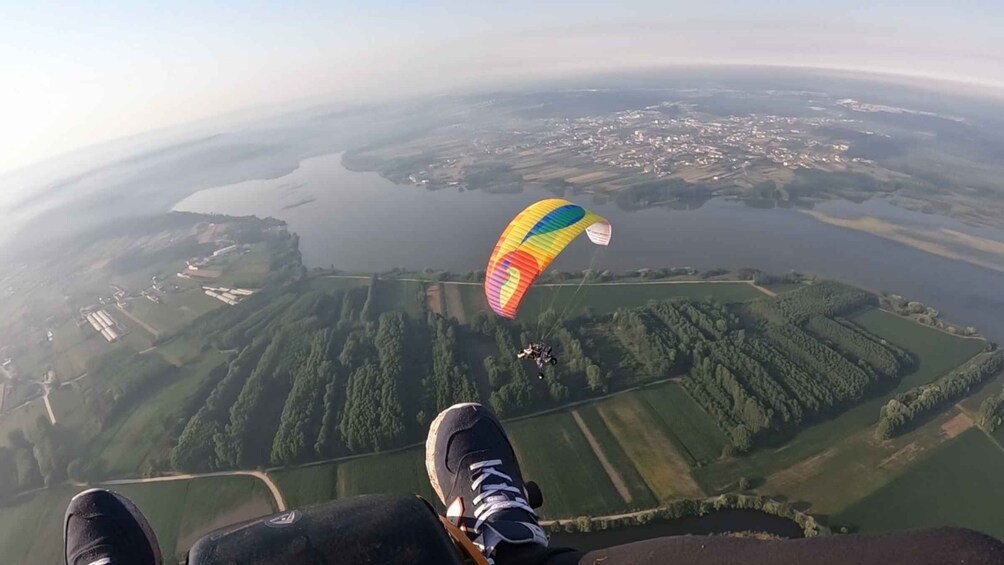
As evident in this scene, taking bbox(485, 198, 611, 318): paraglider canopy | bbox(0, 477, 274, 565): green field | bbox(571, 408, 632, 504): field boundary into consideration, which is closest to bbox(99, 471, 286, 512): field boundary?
bbox(0, 477, 274, 565): green field

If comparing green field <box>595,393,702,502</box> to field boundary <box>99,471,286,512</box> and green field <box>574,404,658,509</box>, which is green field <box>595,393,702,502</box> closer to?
green field <box>574,404,658,509</box>

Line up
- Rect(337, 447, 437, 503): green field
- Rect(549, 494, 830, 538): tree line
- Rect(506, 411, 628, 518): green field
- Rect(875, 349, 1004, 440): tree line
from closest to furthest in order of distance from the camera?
Rect(549, 494, 830, 538): tree line
Rect(506, 411, 628, 518): green field
Rect(337, 447, 437, 503): green field
Rect(875, 349, 1004, 440): tree line

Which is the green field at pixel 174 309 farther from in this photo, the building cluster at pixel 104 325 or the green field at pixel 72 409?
the green field at pixel 72 409

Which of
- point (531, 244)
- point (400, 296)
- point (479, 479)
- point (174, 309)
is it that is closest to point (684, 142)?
point (400, 296)

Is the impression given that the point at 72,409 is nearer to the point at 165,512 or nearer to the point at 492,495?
the point at 165,512

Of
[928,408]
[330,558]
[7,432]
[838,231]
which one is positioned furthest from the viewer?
[838,231]

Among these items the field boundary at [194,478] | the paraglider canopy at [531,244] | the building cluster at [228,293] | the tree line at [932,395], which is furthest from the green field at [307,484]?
the tree line at [932,395]

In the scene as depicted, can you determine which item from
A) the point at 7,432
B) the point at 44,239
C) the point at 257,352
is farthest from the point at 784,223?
the point at 44,239

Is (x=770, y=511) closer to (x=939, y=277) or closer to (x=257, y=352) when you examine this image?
(x=257, y=352)
